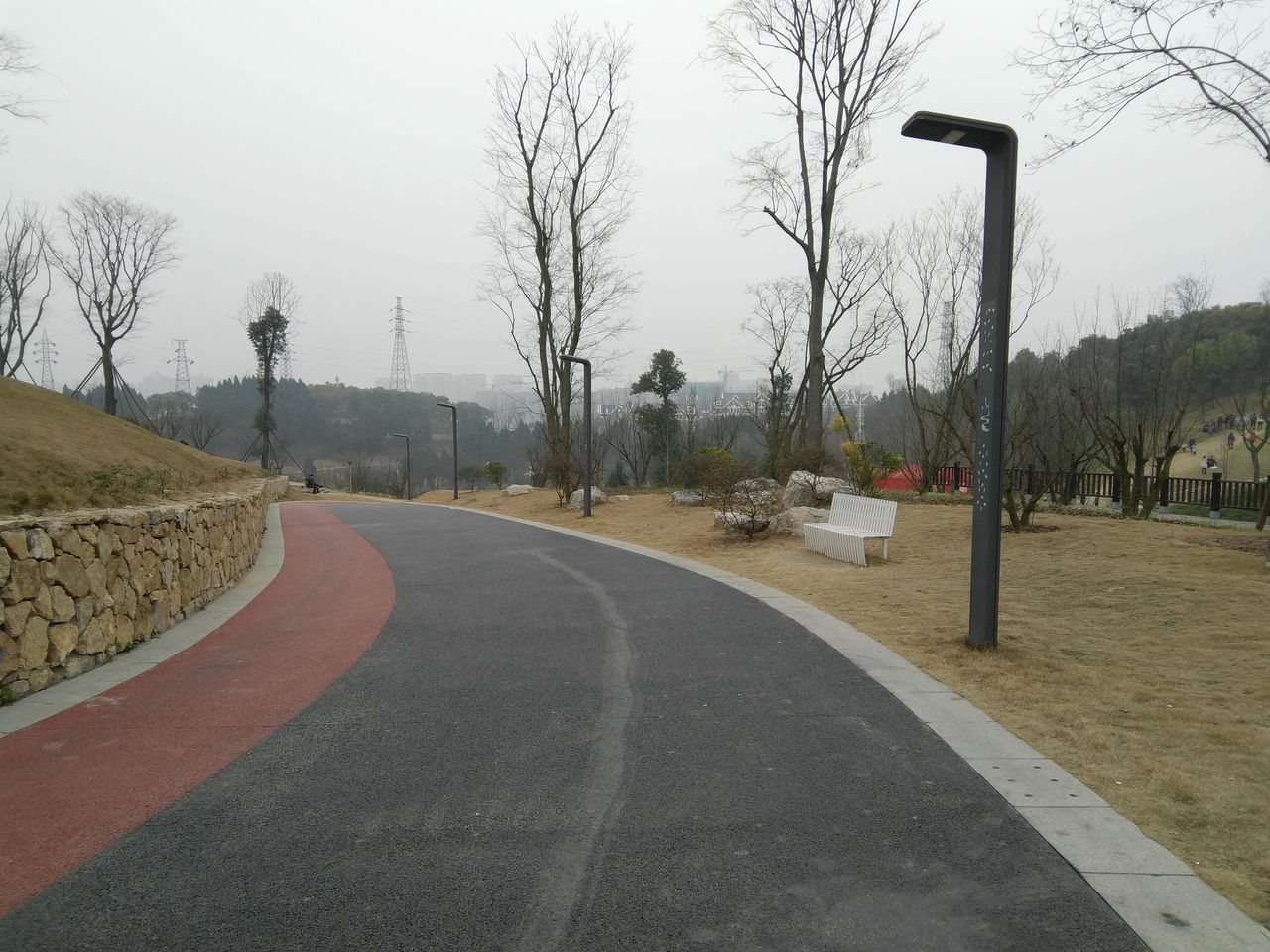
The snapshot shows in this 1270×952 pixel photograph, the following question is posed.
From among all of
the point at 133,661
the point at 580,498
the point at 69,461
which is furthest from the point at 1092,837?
the point at 580,498

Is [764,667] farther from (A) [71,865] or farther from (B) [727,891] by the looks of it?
(A) [71,865]

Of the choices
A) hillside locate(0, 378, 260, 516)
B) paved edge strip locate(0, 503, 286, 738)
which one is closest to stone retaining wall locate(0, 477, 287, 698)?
paved edge strip locate(0, 503, 286, 738)

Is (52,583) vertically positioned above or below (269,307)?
below

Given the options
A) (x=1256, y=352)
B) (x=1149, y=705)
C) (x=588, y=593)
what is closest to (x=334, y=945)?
(x=1149, y=705)

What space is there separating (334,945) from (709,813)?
1.58 metres

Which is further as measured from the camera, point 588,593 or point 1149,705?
point 588,593

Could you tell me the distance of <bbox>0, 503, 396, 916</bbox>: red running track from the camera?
326 centimetres

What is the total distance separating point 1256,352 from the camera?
25.8 meters

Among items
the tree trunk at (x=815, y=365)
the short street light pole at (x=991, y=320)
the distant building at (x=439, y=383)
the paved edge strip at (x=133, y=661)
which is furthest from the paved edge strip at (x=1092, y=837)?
the distant building at (x=439, y=383)

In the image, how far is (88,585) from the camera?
5.86 metres

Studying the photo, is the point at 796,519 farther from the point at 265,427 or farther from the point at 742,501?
the point at 265,427

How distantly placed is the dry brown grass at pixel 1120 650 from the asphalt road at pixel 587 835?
2.19ft

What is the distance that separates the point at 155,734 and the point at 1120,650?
22.3 feet

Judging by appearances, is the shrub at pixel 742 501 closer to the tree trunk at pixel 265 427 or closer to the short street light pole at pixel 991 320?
the short street light pole at pixel 991 320
